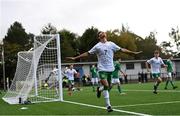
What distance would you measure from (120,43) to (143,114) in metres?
91.5

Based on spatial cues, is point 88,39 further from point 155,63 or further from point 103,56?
point 103,56

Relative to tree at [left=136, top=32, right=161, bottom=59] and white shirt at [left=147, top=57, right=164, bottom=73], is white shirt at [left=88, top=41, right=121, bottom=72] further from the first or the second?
tree at [left=136, top=32, right=161, bottom=59]

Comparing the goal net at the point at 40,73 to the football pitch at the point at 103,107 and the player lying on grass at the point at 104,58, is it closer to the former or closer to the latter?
the football pitch at the point at 103,107

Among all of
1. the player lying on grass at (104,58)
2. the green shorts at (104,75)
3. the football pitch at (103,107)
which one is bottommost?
the football pitch at (103,107)

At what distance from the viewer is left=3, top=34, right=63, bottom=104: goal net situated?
67.3ft

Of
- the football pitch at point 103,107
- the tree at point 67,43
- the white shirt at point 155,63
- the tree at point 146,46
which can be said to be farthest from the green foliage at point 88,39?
the football pitch at point 103,107

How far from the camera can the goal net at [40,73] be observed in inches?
808

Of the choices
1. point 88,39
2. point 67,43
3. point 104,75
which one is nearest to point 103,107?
point 104,75

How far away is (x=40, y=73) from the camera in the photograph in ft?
72.7

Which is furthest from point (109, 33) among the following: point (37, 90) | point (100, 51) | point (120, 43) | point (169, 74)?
point (100, 51)

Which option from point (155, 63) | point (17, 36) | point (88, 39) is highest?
point (17, 36)

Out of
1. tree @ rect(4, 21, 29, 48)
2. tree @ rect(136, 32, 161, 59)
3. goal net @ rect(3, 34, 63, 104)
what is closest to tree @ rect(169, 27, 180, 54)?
tree @ rect(136, 32, 161, 59)

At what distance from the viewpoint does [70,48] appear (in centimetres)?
9862

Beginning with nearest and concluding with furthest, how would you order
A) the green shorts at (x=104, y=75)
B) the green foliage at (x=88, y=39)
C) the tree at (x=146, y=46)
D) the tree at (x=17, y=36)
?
the green shorts at (x=104, y=75) → the green foliage at (x=88, y=39) → the tree at (x=146, y=46) → the tree at (x=17, y=36)
